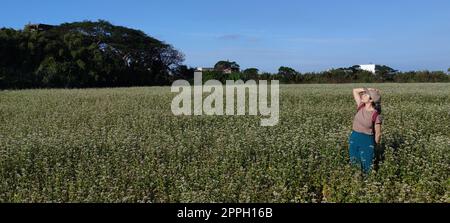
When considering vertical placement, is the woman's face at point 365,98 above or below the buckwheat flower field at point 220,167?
above

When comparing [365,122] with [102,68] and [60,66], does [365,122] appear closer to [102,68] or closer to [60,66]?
[60,66]

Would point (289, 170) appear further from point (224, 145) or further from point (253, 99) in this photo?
point (253, 99)

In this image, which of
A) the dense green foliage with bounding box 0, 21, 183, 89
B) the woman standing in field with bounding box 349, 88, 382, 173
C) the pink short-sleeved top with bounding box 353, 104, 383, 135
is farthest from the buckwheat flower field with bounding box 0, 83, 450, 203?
the dense green foliage with bounding box 0, 21, 183, 89

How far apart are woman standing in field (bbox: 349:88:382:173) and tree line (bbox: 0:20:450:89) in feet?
115

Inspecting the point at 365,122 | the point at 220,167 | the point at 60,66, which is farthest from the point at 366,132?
the point at 60,66

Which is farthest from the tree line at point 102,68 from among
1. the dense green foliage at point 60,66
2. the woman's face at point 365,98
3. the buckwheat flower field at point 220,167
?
the woman's face at point 365,98

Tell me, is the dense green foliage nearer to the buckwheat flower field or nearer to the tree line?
the tree line

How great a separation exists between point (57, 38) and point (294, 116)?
41.2 m

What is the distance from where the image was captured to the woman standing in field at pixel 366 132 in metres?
7.43

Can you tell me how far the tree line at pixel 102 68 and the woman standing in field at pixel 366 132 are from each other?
115 ft

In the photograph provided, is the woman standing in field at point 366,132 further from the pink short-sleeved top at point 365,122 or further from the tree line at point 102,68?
the tree line at point 102,68

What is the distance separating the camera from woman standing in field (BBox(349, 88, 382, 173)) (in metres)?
7.43

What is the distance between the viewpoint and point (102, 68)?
156 feet
